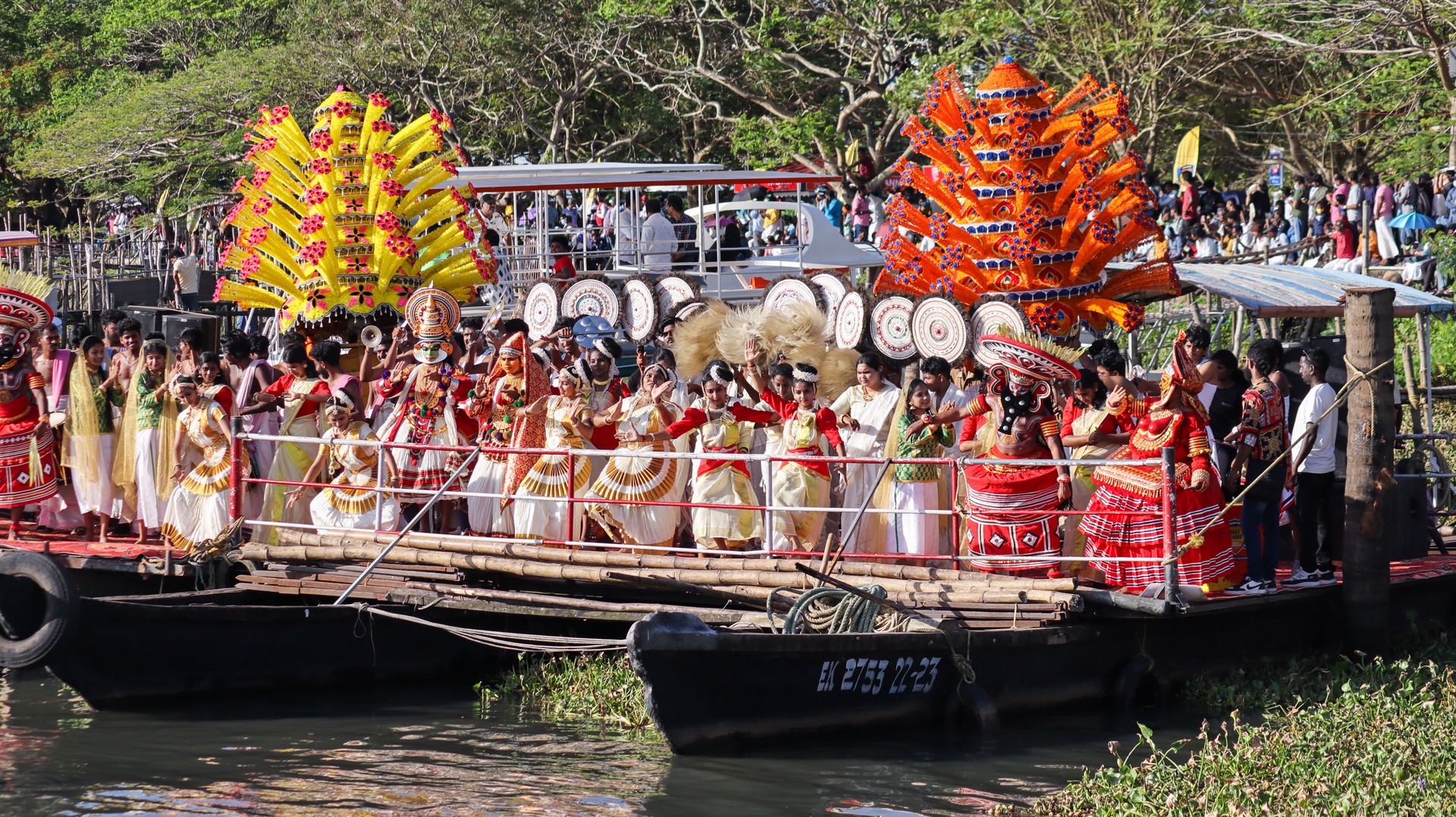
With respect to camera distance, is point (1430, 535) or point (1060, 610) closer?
point (1060, 610)

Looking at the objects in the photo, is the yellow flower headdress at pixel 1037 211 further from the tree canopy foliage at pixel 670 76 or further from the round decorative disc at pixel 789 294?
the tree canopy foliage at pixel 670 76

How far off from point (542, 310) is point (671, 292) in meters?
1.14

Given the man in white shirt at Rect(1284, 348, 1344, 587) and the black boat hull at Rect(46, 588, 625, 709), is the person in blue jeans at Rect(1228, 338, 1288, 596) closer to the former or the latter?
the man in white shirt at Rect(1284, 348, 1344, 587)

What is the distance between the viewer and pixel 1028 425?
31.1ft

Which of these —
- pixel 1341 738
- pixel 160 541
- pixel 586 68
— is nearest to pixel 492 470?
pixel 160 541

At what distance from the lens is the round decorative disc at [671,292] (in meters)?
13.4

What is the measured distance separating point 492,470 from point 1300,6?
43.6ft

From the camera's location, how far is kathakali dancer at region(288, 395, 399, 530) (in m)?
11.1

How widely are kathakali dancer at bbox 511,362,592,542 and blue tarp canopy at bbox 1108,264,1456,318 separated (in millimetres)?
4821

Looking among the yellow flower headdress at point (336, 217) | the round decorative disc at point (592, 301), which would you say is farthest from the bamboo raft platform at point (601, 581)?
the round decorative disc at point (592, 301)

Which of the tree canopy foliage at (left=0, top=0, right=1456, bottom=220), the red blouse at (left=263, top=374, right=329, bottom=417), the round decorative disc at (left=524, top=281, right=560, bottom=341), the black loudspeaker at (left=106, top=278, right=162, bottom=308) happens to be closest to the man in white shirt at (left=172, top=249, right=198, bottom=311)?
the black loudspeaker at (left=106, top=278, right=162, bottom=308)

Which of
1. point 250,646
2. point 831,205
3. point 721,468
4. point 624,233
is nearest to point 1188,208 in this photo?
point 831,205

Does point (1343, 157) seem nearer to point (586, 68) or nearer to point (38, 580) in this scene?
point (586, 68)

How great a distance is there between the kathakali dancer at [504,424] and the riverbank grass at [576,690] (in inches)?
48.3
